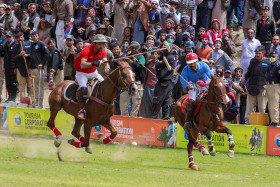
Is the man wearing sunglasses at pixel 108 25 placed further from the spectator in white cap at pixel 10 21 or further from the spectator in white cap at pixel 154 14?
the spectator in white cap at pixel 10 21

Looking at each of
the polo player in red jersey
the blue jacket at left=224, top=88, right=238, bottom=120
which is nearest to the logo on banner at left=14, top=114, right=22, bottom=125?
the polo player in red jersey

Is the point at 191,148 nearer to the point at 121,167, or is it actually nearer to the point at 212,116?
the point at 212,116

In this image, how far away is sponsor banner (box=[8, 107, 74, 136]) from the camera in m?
22.6

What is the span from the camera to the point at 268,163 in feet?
59.3

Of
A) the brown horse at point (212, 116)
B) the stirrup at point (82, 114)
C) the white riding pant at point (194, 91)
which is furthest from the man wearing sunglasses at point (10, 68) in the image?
the brown horse at point (212, 116)

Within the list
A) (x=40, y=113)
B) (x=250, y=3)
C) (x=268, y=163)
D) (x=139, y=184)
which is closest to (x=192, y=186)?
(x=139, y=184)

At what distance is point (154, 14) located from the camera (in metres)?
24.7

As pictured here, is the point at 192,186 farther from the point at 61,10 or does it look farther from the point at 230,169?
the point at 61,10

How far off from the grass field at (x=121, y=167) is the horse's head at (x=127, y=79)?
80.2 inches

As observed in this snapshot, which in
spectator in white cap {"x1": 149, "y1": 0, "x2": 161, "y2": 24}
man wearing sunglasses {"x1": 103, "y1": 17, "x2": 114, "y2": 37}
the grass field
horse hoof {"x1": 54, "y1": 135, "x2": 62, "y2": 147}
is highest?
spectator in white cap {"x1": 149, "y1": 0, "x2": 161, "y2": 24}

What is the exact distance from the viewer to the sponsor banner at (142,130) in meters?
21.1

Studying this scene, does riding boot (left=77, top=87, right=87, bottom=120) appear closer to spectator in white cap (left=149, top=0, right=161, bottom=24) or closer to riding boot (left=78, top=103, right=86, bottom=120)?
riding boot (left=78, top=103, right=86, bottom=120)

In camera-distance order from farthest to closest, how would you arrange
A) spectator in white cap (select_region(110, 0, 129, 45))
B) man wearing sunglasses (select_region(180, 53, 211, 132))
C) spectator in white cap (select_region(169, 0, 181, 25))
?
spectator in white cap (select_region(110, 0, 129, 45)), spectator in white cap (select_region(169, 0, 181, 25)), man wearing sunglasses (select_region(180, 53, 211, 132))

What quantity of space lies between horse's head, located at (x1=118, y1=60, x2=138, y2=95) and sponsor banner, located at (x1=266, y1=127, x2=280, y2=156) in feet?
19.4
